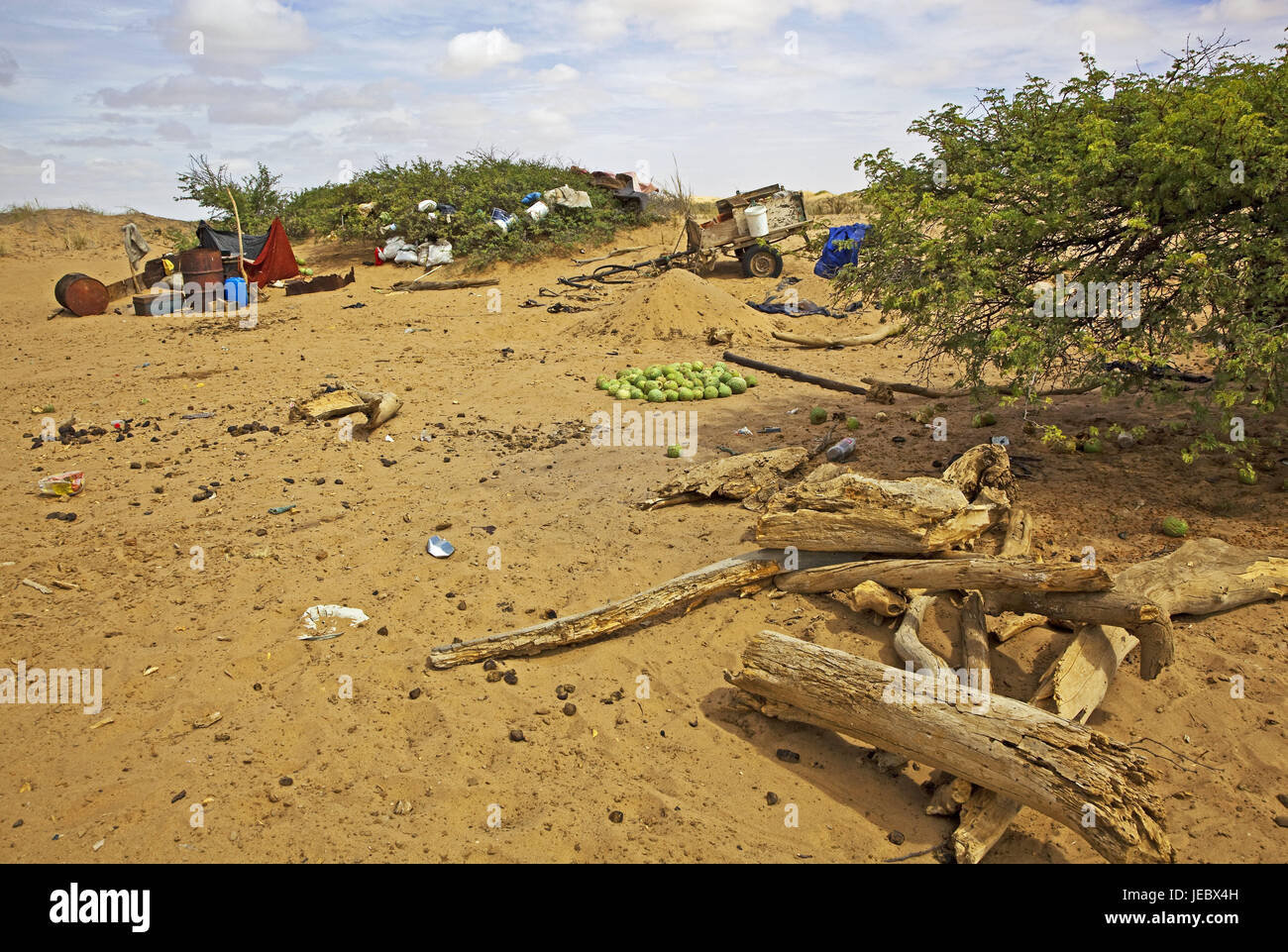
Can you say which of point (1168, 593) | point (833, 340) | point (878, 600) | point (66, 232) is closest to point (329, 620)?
point (878, 600)

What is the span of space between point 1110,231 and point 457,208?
15185 mm

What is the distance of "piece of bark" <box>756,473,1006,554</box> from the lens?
4164 millimetres

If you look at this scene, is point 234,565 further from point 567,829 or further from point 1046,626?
point 1046,626

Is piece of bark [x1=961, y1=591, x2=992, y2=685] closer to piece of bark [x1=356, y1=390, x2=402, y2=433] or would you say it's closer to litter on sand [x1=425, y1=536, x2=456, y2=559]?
litter on sand [x1=425, y1=536, x2=456, y2=559]

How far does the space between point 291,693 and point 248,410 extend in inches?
210

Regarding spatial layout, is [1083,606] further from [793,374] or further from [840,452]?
[793,374]

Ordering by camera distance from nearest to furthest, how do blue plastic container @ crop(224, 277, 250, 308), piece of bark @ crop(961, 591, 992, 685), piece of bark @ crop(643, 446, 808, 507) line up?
piece of bark @ crop(961, 591, 992, 685) < piece of bark @ crop(643, 446, 808, 507) < blue plastic container @ crop(224, 277, 250, 308)

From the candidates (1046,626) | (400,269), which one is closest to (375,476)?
(1046,626)

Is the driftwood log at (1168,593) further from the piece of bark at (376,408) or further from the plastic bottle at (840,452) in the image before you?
the piece of bark at (376,408)

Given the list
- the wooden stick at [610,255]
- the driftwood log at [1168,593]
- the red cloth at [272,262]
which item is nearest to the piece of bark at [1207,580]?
the driftwood log at [1168,593]

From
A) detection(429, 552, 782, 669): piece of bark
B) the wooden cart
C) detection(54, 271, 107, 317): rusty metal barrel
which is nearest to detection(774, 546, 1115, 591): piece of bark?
detection(429, 552, 782, 669): piece of bark

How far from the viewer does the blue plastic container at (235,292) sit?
554 inches

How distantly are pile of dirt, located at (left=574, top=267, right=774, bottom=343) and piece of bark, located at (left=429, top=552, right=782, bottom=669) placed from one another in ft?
23.2

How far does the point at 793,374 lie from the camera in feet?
30.7
